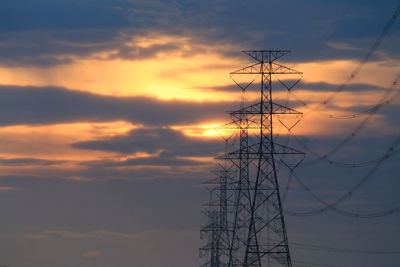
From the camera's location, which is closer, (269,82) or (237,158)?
(269,82)

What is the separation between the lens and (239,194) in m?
112

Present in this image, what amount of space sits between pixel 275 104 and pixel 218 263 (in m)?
63.9

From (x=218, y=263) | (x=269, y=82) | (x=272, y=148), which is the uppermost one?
(x=269, y=82)

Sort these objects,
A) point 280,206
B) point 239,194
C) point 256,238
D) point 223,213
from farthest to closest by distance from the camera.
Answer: point 223,213
point 239,194
point 256,238
point 280,206

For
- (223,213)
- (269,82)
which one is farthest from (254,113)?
(223,213)

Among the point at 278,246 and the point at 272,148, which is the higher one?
the point at 272,148

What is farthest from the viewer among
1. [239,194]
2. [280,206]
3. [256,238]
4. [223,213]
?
[223,213]

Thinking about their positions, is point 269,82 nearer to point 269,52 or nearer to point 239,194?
point 269,52

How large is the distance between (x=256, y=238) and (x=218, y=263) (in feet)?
192

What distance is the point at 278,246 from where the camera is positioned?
308ft

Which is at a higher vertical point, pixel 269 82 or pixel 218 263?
pixel 269 82

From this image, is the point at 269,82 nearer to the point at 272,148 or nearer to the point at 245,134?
the point at 272,148

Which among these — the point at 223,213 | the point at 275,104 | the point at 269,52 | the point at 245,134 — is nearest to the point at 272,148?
the point at 275,104

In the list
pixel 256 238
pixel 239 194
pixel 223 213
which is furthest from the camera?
pixel 223 213
